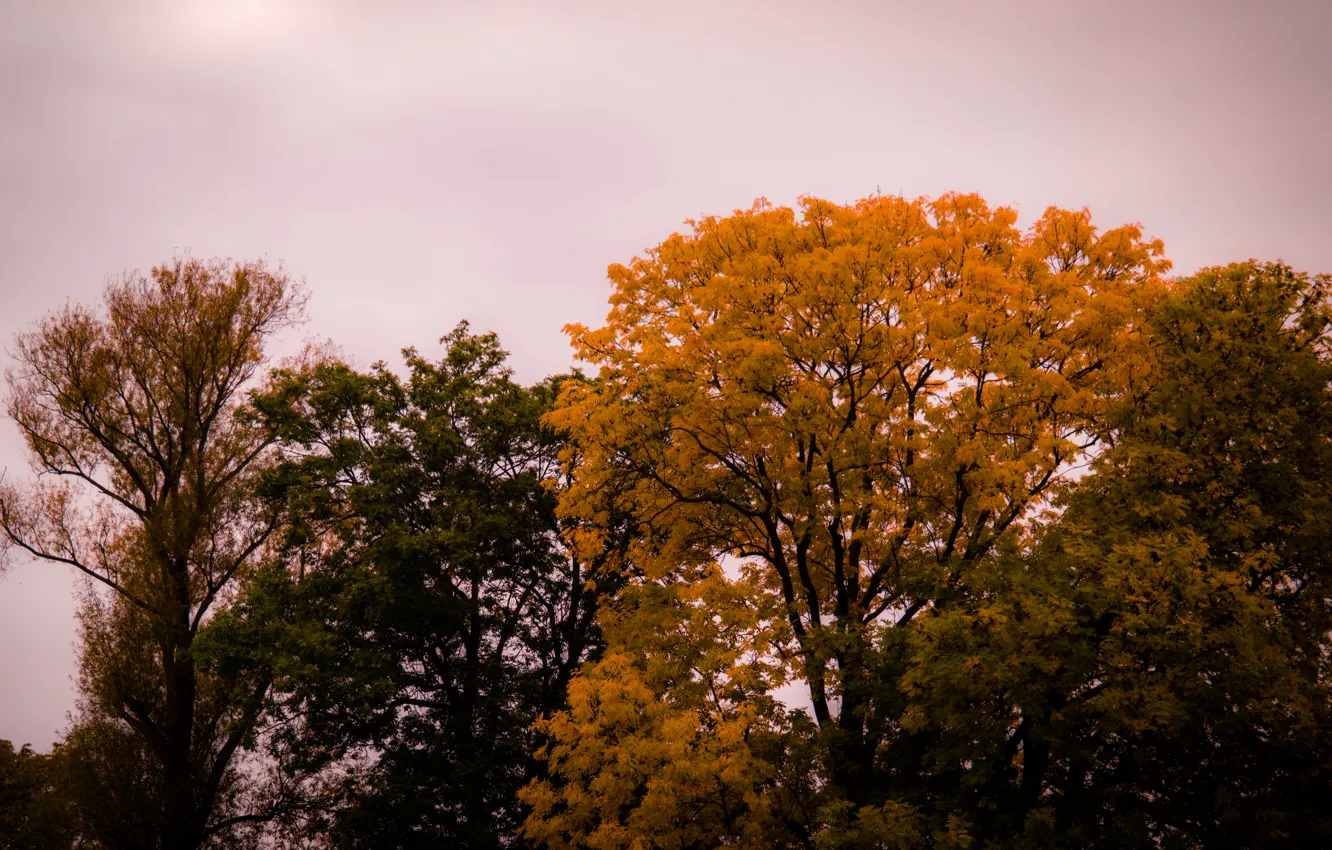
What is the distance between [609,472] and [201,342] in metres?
15.6

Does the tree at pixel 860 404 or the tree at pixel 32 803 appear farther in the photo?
the tree at pixel 32 803

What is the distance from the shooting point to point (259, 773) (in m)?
28.8

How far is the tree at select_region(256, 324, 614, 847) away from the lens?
76.0 ft

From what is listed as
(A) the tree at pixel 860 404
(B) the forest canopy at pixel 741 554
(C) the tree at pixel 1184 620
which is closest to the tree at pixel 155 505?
(B) the forest canopy at pixel 741 554

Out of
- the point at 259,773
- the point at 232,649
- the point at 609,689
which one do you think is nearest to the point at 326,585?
the point at 232,649

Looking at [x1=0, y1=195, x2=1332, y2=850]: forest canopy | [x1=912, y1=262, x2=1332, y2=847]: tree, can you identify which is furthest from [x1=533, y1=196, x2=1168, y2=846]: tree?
[x1=912, y1=262, x2=1332, y2=847]: tree

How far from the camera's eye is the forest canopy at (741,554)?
14586mm

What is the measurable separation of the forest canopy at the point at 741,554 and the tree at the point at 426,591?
128 mm

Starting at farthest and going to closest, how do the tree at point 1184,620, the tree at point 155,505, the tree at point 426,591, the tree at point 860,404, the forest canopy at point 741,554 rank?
1. the tree at point 155,505
2. the tree at point 426,591
3. the tree at point 860,404
4. the forest canopy at point 741,554
5. the tree at point 1184,620

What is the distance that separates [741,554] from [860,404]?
13.6ft

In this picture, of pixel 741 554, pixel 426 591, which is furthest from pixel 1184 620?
pixel 426 591

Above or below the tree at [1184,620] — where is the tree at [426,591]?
above

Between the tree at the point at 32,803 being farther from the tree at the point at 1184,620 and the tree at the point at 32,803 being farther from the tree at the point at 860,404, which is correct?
the tree at the point at 1184,620

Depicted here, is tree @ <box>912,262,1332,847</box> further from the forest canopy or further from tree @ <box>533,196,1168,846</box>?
tree @ <box>533,196,1168,846</box>
